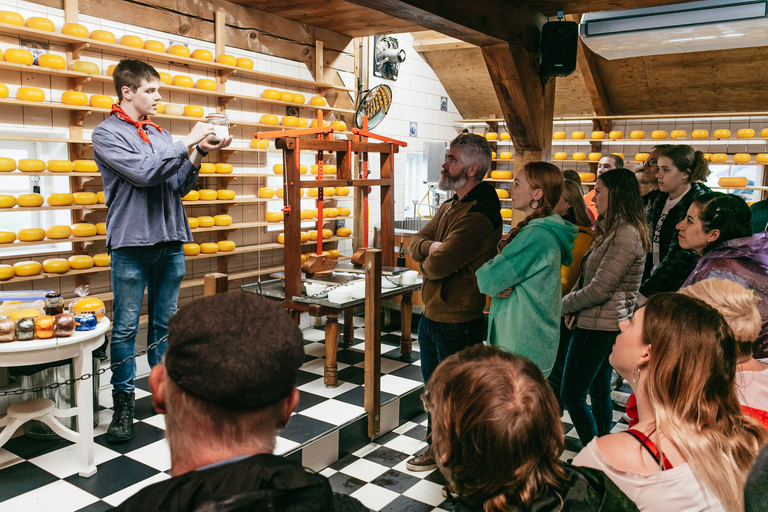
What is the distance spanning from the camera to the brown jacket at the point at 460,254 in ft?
8.61

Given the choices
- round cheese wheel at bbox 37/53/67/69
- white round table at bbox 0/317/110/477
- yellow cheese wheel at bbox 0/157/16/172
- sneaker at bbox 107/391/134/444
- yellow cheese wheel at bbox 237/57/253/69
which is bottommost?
sneaker at bbox 107/391/134/444

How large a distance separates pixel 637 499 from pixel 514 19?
10.6ft

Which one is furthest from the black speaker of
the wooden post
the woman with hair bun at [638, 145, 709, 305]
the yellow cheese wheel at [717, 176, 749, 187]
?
the yellow cheese wheel at [717, 176, 749, 187]

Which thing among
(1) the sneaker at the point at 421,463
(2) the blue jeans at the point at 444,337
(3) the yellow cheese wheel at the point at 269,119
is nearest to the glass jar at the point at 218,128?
(2) the blue jeans at the point at 444,337

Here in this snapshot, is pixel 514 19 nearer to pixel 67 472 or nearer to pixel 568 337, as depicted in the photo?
pixel 568 337

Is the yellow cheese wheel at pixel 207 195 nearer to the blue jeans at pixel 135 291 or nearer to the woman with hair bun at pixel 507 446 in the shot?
the blue jeans at pixel 135 291

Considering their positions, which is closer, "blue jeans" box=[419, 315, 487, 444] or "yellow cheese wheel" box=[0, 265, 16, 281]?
"blue jeans" box=[419, 315, 487, 444]

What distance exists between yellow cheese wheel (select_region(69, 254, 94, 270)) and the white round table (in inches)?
54.3

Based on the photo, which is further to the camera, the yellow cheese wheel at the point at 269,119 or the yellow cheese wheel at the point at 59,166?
the yellow cheese wheel at the point at 269,119

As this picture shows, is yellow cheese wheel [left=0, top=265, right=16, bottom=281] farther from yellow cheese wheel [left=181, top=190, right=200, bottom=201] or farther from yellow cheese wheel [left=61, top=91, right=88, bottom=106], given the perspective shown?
yellow cheese wheel [left=181, top=190, right=200, bottom=201]

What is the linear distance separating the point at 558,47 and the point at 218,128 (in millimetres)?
2366

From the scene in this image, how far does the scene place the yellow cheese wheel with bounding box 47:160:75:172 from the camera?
397 cm

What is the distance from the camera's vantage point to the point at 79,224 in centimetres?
412

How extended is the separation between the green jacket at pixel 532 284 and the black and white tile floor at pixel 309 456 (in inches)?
35.3
